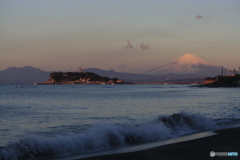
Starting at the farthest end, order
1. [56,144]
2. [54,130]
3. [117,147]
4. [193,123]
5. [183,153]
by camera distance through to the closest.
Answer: [193,123] → [54,130] → [117,147] → [56,144] → [183,153]

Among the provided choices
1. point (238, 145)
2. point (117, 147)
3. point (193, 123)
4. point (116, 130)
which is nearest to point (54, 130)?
point (116, 130)

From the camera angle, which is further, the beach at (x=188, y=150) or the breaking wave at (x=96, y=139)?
the breaking wave at (x=96, y=139)

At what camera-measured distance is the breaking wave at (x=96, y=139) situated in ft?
28.9

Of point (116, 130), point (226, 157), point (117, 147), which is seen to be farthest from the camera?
point (116, 130)

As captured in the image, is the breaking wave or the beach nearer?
the beach

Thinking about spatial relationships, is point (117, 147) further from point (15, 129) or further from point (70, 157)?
point (15, 129)

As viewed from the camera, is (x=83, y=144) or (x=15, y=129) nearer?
(x=83, y=144)

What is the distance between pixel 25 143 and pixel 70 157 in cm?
154

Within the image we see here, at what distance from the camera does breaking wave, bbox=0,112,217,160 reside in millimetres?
8812

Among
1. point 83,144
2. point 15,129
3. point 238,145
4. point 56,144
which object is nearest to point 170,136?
point 238,145

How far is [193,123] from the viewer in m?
14.8

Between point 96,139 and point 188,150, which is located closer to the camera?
point 188,150

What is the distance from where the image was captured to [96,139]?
10.4 meters

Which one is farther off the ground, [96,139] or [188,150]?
[96,139]
